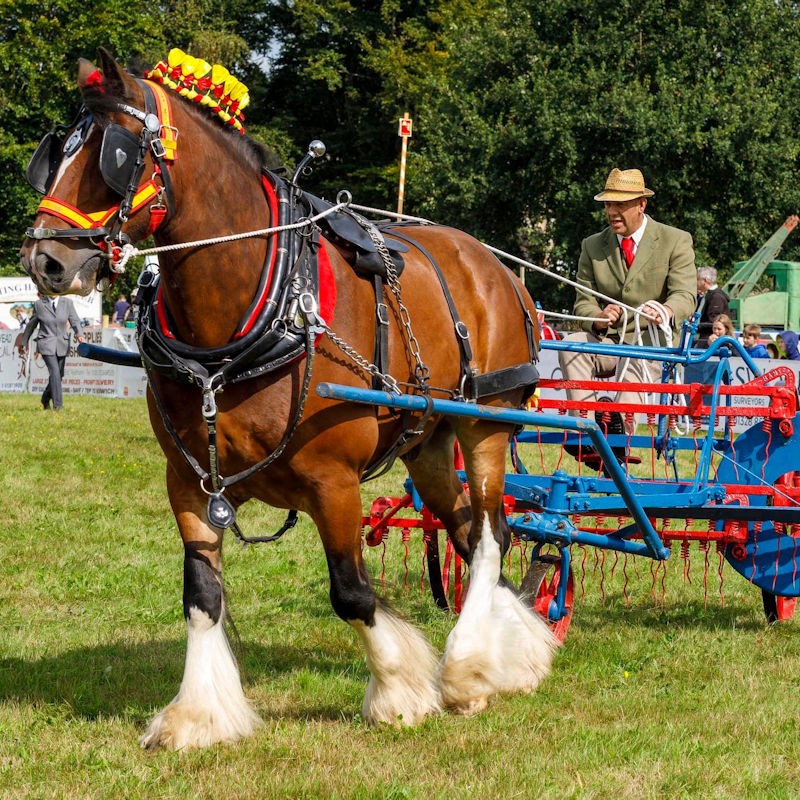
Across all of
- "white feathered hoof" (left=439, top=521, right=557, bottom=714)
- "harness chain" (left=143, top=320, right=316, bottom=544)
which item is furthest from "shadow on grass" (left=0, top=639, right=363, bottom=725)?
"harness chain" (left=143, top=320, right=316, bottom=544)

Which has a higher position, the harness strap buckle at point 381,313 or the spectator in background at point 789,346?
the harness strap buckle at point 381,313

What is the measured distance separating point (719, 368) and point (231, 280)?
2.93 meters

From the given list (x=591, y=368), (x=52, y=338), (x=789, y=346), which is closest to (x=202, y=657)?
(x=591, y=368)

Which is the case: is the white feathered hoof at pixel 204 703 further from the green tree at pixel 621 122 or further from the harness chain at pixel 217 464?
the green tree at pixel 621 122

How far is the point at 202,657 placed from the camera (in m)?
4.12

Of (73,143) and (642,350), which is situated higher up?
(73,143)

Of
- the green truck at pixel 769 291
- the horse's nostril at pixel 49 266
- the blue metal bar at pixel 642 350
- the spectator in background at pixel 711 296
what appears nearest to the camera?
the horse's nostril at pixel 49 266

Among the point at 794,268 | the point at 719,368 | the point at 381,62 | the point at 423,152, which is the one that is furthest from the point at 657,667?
the point at 381,62

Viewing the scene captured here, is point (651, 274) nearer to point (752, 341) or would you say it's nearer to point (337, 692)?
point (337, 692)

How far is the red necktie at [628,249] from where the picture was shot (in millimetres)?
6777

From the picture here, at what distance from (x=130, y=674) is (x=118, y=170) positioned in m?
2.55

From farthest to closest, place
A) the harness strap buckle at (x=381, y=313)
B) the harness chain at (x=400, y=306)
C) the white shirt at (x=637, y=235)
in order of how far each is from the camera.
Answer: the white shirt at (x=637, y=235) < the harness chain at (x=400, y=306) < the harness strap buckle at (x=381, y=313)

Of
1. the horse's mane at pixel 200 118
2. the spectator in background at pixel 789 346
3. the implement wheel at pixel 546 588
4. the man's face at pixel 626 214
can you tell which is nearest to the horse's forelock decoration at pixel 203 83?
the horse's mane at pixel 200 118

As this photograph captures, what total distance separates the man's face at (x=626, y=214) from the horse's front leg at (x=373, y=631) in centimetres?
319
